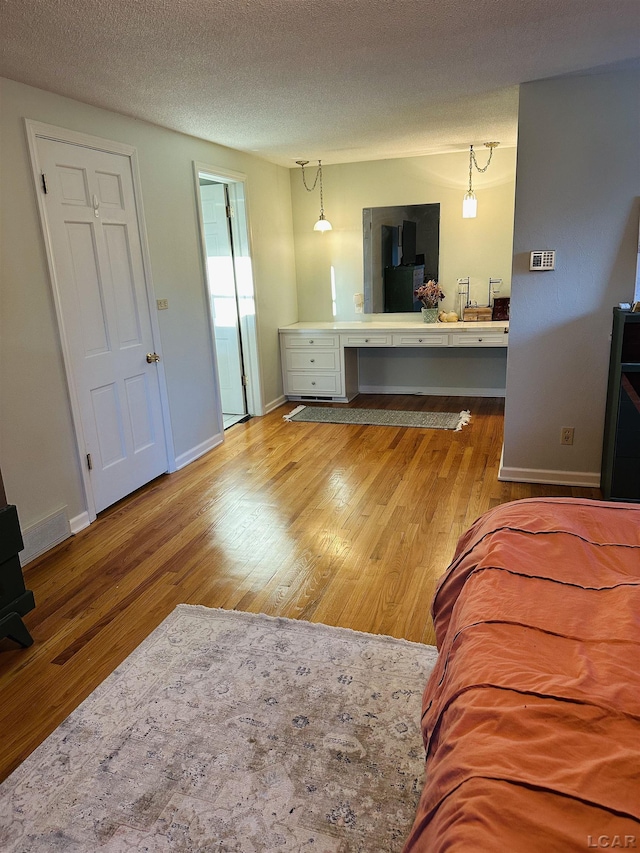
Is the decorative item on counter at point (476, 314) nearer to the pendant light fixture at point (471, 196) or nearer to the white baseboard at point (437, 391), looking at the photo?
the white baseboard at point (437, 391)

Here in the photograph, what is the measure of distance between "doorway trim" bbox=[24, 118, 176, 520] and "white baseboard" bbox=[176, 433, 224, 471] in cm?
17

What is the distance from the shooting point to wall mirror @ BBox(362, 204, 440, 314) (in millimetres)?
5660

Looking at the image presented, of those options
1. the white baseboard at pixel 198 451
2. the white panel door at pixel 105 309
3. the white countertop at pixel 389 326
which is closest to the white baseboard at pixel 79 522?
the white panel door at pixel 105 309

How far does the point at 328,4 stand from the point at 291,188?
4114 mm

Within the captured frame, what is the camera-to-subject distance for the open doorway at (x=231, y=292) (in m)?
5.04

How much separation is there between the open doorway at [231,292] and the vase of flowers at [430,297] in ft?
5.59

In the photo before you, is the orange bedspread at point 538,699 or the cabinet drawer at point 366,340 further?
the cabinet drawer at point 366,340

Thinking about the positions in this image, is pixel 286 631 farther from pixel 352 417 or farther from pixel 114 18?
pixel 352 417

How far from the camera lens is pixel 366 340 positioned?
5.61 metres

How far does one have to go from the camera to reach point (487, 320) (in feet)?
18.2

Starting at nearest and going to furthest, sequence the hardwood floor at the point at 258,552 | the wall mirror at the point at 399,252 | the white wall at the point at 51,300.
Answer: the hardwood floor at the point at 258,552 → the white wall at the point at 51,300 → the wall mirror at the point at 399,252

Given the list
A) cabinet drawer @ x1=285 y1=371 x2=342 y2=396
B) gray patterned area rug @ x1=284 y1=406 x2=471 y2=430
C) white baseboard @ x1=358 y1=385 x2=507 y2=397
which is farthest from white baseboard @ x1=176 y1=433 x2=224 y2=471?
white baseboard @ x1=358 y1=385 x2=507 y2=397

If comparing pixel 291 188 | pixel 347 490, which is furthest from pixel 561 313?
pixel 291 188

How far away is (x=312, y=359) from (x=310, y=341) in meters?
0.19
